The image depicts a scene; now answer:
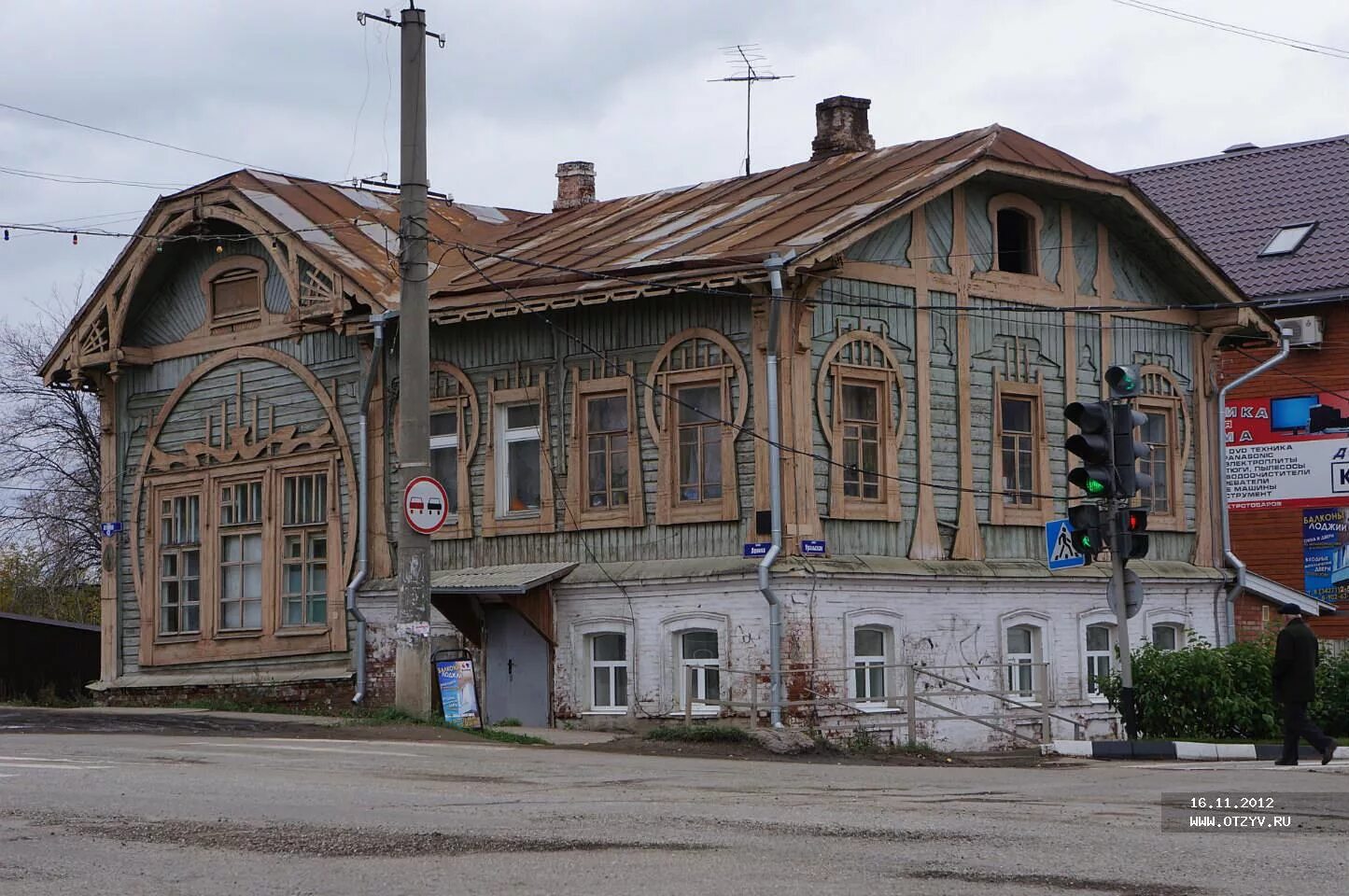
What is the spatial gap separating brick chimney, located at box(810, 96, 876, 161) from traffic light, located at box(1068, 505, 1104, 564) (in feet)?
39.3

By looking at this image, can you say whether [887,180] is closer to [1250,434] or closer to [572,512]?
[572,512]

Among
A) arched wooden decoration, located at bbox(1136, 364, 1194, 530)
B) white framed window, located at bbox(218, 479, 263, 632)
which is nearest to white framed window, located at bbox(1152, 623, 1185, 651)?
arched wooden decoration, located at bbox(1136, 364, 1194, 530)

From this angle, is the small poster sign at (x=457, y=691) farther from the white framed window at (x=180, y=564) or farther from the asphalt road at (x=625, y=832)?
the white framed window at (x=180, y=564)

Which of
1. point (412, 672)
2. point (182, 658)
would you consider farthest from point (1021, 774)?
point (182, 658)

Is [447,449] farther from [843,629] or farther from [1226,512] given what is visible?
[1226,512]

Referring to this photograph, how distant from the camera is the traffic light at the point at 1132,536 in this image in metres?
18.0

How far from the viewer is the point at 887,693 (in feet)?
78.6

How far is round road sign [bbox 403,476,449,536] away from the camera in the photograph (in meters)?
21.8

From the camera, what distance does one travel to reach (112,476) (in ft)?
102

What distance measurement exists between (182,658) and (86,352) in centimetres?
499

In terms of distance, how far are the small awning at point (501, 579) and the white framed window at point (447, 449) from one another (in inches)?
40.4

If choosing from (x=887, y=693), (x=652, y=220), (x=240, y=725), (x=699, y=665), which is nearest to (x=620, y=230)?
(x=652, y=220)

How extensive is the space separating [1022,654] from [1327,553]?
36.0 ft

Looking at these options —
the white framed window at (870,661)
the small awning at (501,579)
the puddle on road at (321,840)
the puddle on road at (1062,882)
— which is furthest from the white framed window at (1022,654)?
the puddle on road at (1062,882)
